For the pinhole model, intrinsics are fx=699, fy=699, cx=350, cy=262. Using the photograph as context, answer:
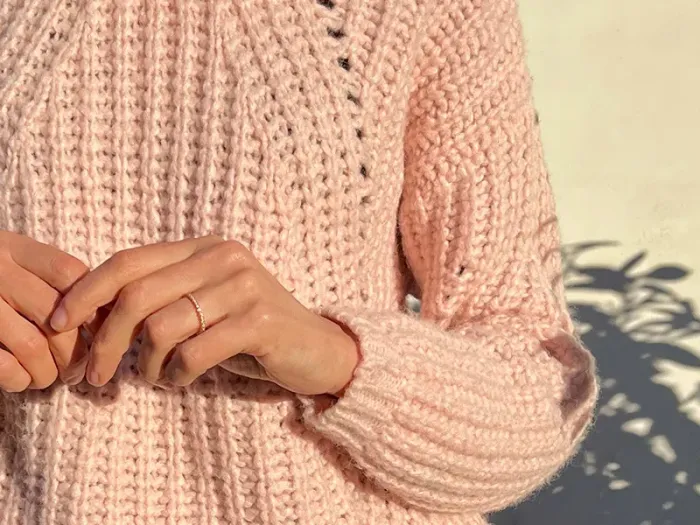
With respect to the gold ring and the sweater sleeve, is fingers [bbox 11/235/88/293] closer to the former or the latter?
the gold ring

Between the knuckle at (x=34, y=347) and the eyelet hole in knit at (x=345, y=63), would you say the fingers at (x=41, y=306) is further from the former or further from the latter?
the eyelet hole in knit at (x=345, y=63)

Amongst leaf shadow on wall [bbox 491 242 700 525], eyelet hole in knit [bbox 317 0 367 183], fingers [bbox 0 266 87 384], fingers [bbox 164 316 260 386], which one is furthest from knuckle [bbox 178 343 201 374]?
leaf shadow on wall [bbox 491 242 700 525]

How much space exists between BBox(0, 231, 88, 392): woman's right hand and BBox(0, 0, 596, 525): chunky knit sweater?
105 millimetres

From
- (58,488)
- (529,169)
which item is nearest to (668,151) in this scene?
(529,169)

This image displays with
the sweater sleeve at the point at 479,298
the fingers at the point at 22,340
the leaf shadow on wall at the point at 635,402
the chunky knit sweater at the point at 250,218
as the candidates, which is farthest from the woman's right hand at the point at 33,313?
the leaf shadow on wall at the point at 635,402

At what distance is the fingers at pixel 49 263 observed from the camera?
0.46m

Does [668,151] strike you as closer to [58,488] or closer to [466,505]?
[466,505]

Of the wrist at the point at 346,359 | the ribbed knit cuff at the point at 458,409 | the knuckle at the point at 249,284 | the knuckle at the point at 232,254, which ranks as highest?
the knuckle at the point at 232,254

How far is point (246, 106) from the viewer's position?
57 cm

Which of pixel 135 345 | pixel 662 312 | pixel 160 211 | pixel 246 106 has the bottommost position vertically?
pixel 662 312

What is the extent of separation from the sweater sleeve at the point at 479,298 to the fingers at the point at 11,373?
0.80 feet

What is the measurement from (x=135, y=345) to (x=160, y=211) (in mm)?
116

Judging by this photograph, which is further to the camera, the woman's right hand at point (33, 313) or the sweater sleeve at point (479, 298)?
the sweater sleeve at point (479, 298)

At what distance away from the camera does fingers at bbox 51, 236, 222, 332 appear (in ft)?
1.40
